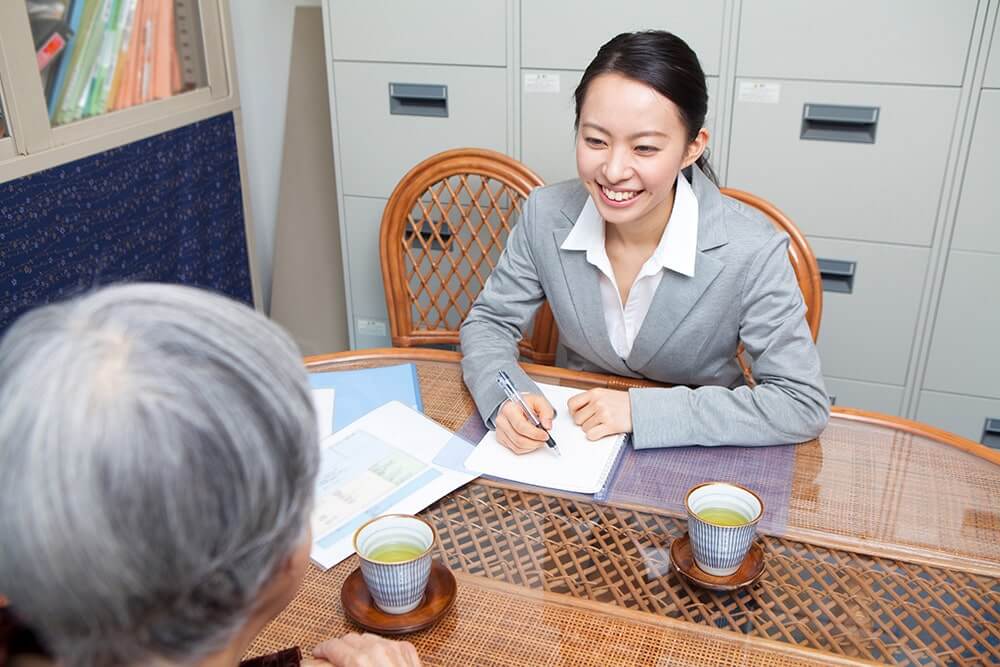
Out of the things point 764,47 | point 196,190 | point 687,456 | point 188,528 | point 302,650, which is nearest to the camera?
point 188,528

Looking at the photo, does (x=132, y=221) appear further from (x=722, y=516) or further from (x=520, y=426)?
(x=722, y=516)

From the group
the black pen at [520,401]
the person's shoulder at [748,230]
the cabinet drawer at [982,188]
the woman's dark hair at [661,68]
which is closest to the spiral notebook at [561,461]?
the black pen at [520,401]

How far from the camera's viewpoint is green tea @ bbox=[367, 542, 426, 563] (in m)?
0.91

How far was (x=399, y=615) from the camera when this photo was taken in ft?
2.87

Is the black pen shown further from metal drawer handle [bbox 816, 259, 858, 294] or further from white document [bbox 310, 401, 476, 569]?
metal drawer handle [bbox 816, 259, 858, 294]

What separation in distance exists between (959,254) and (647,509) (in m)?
1.47

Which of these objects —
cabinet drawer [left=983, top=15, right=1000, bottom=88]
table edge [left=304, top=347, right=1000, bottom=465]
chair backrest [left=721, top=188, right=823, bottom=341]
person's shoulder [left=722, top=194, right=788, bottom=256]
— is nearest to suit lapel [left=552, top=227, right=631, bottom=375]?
table edge [left=304, top=347, right=1000, bottom=465]

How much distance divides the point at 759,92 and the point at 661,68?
0.90 meters

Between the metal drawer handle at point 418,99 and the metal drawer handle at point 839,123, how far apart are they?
0.96 m

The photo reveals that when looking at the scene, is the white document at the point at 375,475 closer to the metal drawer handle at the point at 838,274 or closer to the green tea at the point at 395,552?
the green tea at the point at 395,552

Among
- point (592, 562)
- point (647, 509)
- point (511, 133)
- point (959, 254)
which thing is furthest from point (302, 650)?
point (959, 254)

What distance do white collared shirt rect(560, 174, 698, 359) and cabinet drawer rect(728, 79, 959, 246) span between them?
2.49 feet

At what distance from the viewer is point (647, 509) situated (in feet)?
3.44

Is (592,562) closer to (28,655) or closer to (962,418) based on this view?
(28,655)
